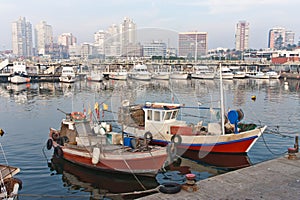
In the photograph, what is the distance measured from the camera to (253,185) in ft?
38.7

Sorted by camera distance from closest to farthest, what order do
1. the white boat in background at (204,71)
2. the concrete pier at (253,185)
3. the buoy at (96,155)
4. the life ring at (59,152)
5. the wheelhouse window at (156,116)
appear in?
the concrete pier at (253,185) → the buoy at (96,155) → the life ring at (59,152) → the white boat in background at (204,71) → the wheelhouse window at (156,116)

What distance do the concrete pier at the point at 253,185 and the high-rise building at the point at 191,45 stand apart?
6550 millimetres

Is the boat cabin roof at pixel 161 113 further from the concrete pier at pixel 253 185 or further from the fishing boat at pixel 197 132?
the concrete pier at pixel 253 185

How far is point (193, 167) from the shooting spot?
19.4 metres

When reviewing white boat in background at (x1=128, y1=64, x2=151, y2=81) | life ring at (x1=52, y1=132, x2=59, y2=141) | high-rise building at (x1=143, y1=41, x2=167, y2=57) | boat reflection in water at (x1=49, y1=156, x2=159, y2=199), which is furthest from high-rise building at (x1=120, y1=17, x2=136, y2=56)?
life ring at (x1=52, y1=132, x2=59, y2=141)

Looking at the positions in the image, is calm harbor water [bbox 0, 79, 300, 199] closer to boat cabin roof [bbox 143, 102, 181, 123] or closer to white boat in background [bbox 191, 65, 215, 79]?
boat cabin roof [bbox 143, 102, 181, 123]

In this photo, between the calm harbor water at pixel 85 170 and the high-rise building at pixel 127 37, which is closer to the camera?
the high-rise building at pixel 127 37

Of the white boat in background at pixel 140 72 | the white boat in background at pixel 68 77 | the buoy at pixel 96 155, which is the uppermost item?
the white boat in background at pixel 140 72

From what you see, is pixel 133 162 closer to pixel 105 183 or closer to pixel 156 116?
pixel 105 183

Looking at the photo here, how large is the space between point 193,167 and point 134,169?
15.7ft

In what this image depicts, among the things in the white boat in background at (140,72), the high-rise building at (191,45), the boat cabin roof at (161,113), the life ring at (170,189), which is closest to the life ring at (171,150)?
the life ring at (170,189)

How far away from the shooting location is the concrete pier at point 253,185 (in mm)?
10781

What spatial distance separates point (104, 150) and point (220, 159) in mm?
8348

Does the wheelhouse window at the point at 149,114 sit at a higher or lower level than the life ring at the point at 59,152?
higher
